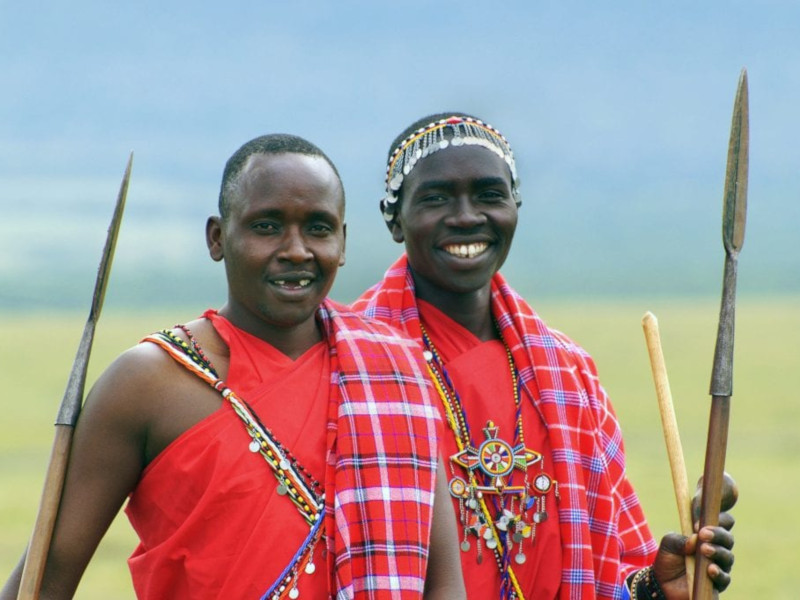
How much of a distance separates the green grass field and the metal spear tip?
1167 centimetres

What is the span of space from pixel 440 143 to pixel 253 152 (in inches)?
34.7

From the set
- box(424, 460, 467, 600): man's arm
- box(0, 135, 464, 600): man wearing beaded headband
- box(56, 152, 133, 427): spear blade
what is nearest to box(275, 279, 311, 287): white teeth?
box(0, 135, 464, 600): man wearing beaded headband

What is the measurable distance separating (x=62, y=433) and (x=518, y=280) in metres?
104

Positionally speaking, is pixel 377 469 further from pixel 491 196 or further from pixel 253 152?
pixel 491 196

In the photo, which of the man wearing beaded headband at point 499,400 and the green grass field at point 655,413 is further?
the green grass field at point 655,413

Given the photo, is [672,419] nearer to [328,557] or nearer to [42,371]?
[328,557]

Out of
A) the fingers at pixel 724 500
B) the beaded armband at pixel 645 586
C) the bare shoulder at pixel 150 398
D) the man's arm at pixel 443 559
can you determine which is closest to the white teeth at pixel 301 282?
the bare shoulder at pixel 150 398

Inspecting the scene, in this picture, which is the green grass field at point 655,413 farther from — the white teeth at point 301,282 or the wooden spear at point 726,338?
the white teeth at point 301,282

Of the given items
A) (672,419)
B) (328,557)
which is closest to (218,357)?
(328,557)

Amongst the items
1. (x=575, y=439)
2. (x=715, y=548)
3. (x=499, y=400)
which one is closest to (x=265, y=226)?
(x=499, y=400)

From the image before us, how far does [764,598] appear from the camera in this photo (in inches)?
606

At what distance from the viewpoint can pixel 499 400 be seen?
4906 millimetres

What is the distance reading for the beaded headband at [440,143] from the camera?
4.91 m

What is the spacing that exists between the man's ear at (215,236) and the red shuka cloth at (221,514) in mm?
427
